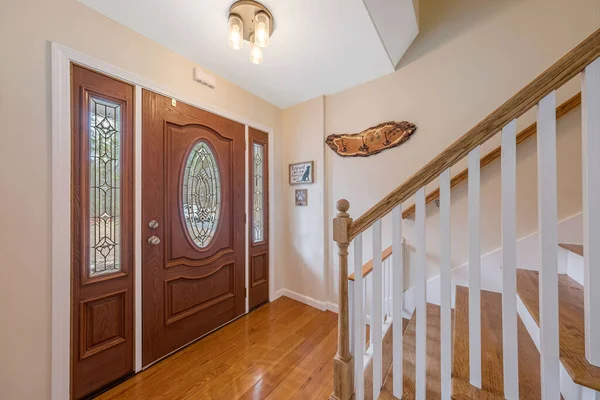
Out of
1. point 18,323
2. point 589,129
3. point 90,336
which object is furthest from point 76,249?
point 589,129

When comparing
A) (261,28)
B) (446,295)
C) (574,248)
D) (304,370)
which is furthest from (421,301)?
(261,28)

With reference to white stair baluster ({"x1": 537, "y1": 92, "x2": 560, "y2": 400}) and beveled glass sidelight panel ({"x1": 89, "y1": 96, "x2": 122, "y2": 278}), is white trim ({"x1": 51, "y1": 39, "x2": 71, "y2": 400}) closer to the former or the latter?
beveled glass sidelight panel ({"x1": 89, "y1": 96, "x2": 122, "y2": 278})

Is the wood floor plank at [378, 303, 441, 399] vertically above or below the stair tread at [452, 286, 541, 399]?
below

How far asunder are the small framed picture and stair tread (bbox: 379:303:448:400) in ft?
4.85

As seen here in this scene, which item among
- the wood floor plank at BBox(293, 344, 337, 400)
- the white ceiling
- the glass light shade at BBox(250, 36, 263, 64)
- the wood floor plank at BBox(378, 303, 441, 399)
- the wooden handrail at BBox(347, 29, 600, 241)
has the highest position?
the white ceiling

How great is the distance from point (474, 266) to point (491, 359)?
598 mm

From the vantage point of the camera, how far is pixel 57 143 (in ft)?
4.03

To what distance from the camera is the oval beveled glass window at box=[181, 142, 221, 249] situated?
184 centimetres

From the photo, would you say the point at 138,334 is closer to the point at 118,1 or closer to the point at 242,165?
the point at 242,165

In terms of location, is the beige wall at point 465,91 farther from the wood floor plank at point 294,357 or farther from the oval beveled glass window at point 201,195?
the oval beveled glass window at point 201,195

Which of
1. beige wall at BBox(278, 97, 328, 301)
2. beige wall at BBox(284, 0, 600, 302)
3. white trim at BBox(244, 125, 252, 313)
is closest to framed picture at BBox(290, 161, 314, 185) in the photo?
beige wall at BBox(278, 97, 328, 301)

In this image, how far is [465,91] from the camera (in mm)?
1691

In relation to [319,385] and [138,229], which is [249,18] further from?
[319,385]

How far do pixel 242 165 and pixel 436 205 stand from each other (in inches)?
69.3
